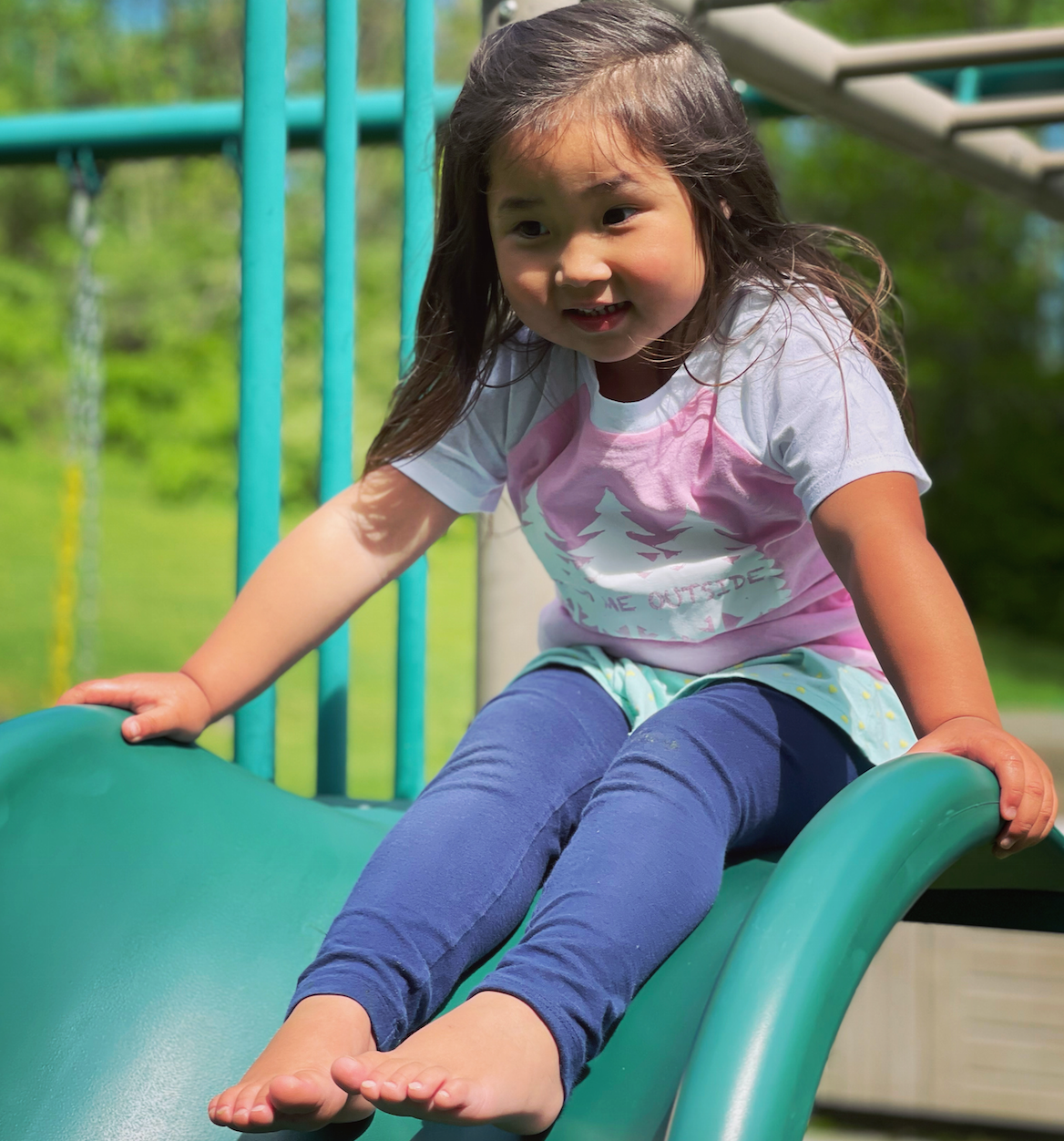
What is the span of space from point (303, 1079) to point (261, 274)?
894 mm

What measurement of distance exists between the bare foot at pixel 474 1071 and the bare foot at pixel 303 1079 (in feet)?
0.07

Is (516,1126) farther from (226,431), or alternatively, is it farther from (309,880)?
(226,431)

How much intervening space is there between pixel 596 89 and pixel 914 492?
1.16ft

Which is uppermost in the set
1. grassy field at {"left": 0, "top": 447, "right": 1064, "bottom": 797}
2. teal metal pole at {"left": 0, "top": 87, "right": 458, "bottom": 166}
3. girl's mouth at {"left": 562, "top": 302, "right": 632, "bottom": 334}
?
teal metal pole at {"left": 0, "top": 87, "right": 458, "bottom": 166}

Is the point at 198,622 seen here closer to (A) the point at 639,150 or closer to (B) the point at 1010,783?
(A) the point at 639,150

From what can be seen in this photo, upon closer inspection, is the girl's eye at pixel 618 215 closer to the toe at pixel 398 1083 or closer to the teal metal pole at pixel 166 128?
the toe at pixel 398 1083

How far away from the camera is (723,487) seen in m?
1.02

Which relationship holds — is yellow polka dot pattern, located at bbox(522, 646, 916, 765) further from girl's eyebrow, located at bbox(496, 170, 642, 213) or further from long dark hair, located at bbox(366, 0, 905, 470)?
girl's eyebrow, located at bbox(496, 170, 642, 213)

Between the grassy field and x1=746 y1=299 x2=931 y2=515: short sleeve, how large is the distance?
12.9 feet

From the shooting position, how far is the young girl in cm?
79

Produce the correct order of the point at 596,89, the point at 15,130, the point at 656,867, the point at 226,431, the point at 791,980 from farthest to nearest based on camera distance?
1. the point at 226,431
2. the point at 15,130
3. the point at 596,89
4. the point at 656,867
5. the point at 791,980

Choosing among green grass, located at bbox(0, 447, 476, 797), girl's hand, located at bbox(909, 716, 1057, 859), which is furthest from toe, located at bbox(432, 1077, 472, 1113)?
green grass, located at bbox(0, 447, 476, 797)

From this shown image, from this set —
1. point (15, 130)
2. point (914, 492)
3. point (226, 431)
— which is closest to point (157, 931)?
point (914, 492)

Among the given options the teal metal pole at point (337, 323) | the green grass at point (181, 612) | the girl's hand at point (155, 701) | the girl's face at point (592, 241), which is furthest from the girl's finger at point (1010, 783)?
the green grass at point (181, 612)
